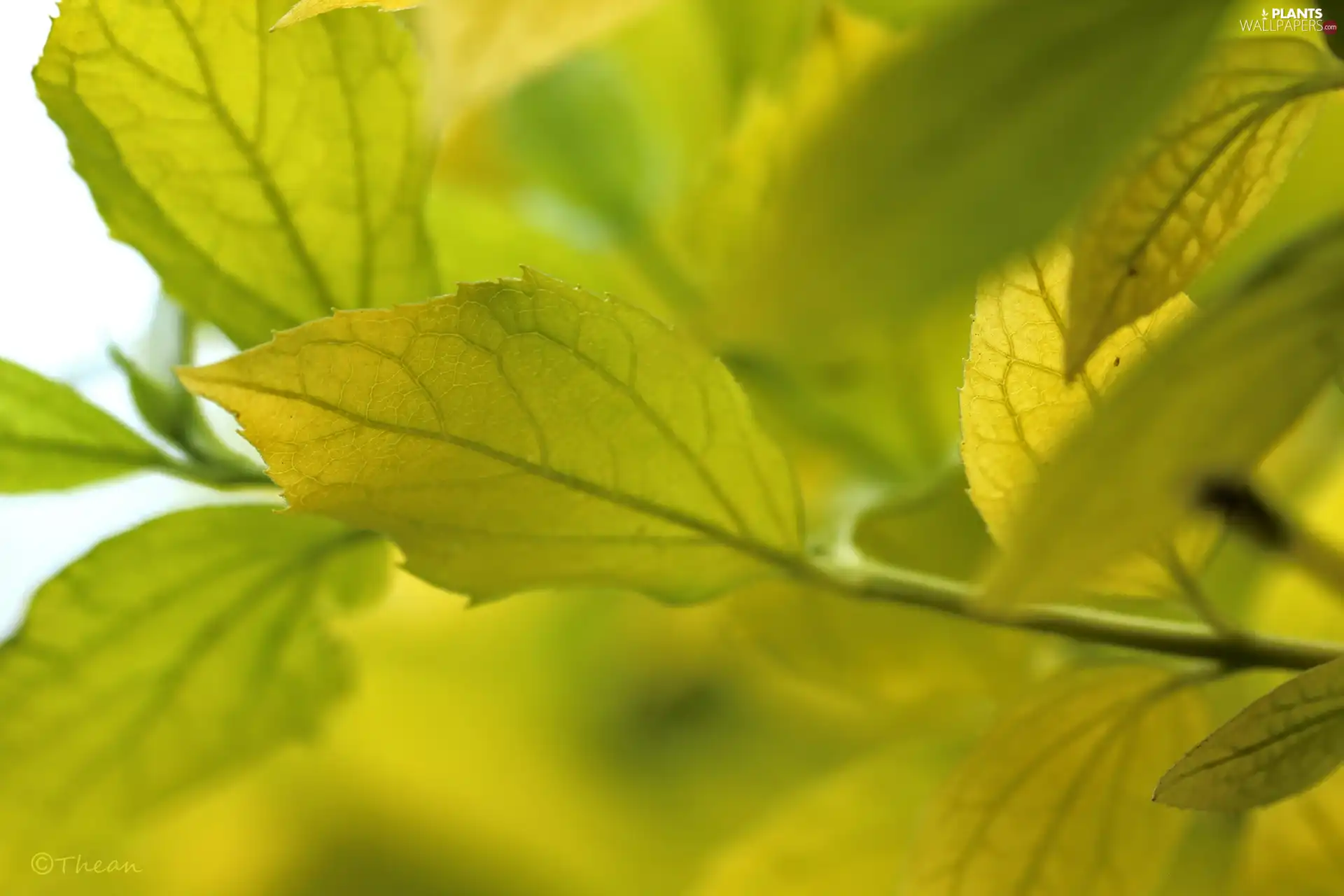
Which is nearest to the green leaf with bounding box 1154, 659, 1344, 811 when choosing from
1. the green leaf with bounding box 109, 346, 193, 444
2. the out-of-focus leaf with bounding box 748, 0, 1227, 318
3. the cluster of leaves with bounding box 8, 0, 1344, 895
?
the cluster of leaves with bounding box 8, 0, 1344, 895

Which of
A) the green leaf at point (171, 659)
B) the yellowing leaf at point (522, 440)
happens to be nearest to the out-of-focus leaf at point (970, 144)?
the yellowing leaf at point (522, 440)

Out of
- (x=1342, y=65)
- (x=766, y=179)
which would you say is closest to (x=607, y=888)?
(x=766, y=179)

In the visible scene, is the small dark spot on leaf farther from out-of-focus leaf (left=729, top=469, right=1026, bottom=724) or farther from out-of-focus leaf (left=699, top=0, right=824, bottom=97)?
out-of-focus leaf (left=699, top=0, right=824, bottom=97)

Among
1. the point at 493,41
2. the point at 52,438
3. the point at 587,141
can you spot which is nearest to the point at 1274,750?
the point at 493,41

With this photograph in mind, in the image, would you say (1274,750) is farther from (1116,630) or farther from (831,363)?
(831,363)

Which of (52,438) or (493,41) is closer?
(493,41)

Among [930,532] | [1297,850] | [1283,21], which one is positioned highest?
[1283,21]

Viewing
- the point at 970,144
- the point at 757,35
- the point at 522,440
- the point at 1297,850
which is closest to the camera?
the point at 970,144
